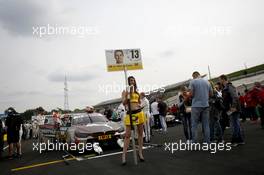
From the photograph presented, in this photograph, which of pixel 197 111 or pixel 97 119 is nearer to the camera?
pixel 197 111

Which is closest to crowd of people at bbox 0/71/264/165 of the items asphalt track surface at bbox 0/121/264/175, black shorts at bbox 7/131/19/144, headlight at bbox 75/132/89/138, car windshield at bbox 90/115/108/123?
black shorts at bbox 7/131/19/144

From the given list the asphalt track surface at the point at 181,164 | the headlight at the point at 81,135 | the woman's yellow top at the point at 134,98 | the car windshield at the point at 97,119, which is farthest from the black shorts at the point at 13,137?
the woman's yellow top at the point at 134,98

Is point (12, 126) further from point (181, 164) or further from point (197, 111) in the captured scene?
point (181, 164)

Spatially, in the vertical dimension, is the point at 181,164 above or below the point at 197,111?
below

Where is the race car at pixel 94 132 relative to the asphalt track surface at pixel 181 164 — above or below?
above

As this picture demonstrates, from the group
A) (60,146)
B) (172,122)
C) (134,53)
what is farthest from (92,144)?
(172,122)

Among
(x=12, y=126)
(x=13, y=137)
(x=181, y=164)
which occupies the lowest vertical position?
(x=181, y=164)

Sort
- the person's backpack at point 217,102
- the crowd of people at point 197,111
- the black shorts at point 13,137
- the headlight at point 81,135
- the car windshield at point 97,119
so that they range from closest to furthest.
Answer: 1. the crowd of people at point 197,111
2. the person's backpack at point 217,102
3. the headlight at point 81,135
4. the car windshield at point 97,119
5. the black shorts at point 13,137

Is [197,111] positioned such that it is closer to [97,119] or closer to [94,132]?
[94,132]

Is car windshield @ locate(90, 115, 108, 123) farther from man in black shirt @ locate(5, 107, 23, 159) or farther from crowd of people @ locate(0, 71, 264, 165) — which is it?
man in black shirt @ locate(5, 107, 23, 159)

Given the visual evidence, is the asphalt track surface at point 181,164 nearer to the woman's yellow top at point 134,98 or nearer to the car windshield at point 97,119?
the woman's yellow top at point 134,98

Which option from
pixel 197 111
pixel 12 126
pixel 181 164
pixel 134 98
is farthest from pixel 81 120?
pixel 181 164

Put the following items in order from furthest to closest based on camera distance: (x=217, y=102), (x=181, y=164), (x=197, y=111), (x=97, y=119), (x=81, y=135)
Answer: (x=97, y=119) < (x=81, y=135) < (x=217, y=102) < (x=197, y=111) < (x=181, y=164)

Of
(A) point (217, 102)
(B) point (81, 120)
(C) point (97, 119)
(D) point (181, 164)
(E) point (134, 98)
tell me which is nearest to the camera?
(D) point (181, 164)
